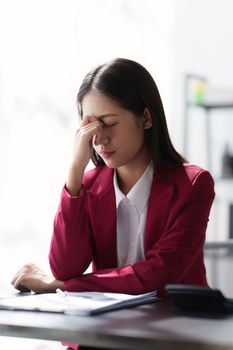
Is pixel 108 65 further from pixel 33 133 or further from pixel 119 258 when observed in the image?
pixel 33 133

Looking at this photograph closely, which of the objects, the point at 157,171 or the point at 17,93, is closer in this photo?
the point at 157,171

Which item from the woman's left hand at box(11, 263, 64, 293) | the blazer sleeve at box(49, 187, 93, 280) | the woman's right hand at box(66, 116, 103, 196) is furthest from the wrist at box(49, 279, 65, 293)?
the woman's right hand at box(66, 116, 103, 196)

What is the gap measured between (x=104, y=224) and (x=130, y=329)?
672 mm

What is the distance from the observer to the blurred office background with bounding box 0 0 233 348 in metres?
4.38

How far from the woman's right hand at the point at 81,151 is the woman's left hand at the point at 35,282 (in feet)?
0.73

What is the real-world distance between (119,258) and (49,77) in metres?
2.91

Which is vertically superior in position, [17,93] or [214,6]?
[214,6]

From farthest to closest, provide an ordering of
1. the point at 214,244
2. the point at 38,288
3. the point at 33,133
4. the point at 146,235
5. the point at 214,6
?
the point at 214,6 < the point at 33,133 < the point at 214,244 < the point at 146,235 < the point at 38,288

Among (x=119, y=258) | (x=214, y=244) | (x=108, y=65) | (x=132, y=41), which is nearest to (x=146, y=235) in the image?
(x=119, y=258)

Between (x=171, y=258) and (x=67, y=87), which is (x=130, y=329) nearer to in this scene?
(x=171, y=258)

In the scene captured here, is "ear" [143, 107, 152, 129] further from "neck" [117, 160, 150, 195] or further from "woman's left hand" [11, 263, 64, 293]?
"woman's left hand" [11, 263, 64, 293]

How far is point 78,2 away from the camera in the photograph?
14.8ft

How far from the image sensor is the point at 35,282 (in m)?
1.58

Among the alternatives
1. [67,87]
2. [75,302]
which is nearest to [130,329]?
[75,302]
